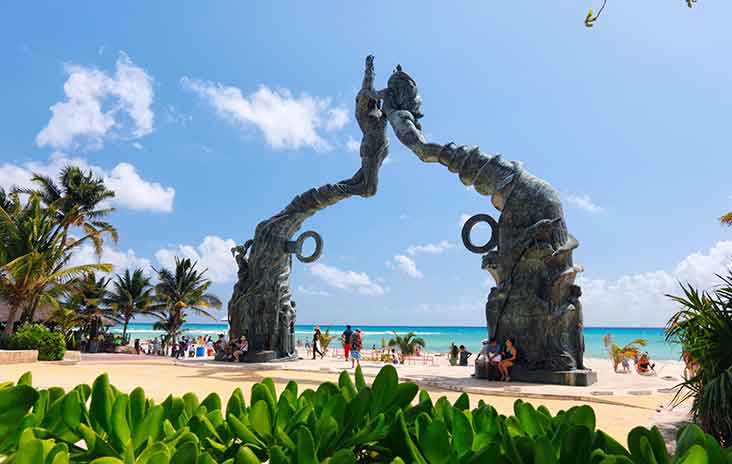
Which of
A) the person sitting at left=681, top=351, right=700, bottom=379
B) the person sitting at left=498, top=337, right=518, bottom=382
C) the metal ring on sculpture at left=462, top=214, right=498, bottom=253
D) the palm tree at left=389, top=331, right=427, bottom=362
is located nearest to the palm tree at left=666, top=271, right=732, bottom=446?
the person sitting at left=681, top=351, right=700, bottom=379

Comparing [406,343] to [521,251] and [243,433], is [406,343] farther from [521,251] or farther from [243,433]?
[243,433]

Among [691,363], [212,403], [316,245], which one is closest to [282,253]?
[316,245]

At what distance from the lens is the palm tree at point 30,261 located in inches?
661

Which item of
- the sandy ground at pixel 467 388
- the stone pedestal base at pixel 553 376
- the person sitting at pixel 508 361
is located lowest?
the sandy ground at pixel 467 388

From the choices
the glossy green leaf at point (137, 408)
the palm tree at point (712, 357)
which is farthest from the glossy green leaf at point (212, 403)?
the palm tree at point (712, 357)

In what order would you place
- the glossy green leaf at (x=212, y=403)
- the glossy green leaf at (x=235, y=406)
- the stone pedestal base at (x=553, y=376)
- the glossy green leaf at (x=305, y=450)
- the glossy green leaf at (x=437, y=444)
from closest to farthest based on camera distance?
1. the glossy green leaf at (x=305, y=450)
2. the glossy green leaf at (x=437, y=444)
3. the glossy green leaf at (x=235, y=406)
4. the glossy green leaf at (x=212, y=403)
5. the stone pedestal base at (x=553, y=376)

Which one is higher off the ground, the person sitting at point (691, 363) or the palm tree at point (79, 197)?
the palm tree at point (79, 197)

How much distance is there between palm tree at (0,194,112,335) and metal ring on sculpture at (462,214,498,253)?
14.6 m

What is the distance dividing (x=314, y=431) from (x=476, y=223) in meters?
11.6

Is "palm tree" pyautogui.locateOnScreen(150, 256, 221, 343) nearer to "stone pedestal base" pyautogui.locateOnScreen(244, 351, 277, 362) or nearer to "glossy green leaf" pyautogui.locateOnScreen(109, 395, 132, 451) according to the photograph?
"stone pedestal base" pyautogui.locateOnScreen(244, 351, 277, 362)

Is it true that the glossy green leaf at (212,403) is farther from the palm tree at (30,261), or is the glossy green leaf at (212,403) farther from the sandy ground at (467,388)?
the palm tree at (30,261)

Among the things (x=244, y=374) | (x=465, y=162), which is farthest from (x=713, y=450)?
(x=244, y=374)

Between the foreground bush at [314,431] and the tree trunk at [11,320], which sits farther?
the tree trunk at [11,320]

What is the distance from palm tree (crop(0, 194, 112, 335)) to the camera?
16781 mm
